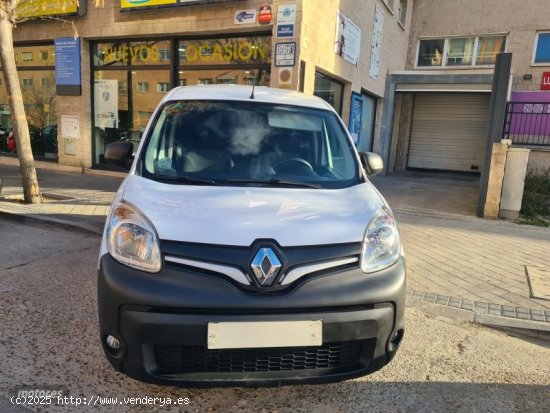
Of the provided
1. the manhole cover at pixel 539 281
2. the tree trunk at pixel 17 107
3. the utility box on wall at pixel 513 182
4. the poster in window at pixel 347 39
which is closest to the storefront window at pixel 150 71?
the poster in window at pixel 347 39

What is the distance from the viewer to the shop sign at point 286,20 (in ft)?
26.9

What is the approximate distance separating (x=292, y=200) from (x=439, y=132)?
54.5 ft

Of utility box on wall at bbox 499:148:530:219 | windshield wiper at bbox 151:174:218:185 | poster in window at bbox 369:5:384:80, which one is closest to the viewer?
windshield wiper at bbox 151:174:218:185

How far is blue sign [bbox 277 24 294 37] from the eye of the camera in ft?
27.1

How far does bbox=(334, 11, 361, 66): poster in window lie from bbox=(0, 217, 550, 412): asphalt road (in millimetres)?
7940

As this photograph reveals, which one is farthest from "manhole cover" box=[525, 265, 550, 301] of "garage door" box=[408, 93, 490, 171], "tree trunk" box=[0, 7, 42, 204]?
"garage door" box=[408, 93, 490, 171]

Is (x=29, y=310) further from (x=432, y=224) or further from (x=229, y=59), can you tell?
(x=229, y=59)

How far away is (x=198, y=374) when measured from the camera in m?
2.10

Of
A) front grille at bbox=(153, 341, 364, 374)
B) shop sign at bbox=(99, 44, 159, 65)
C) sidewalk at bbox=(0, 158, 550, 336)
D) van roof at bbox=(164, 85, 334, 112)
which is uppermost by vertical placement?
shop sign at bbox=(99, 44, 159, 65)

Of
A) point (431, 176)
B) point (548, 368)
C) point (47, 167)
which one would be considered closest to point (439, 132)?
point (431, 176)

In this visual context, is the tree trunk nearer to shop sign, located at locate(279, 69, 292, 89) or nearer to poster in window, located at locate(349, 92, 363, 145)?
shop sign, located at locate(279, 69, 292, 89)

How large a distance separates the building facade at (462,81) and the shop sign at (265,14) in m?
7.85

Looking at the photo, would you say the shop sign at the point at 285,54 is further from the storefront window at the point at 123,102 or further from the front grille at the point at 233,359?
the front grille at the point at 233,359

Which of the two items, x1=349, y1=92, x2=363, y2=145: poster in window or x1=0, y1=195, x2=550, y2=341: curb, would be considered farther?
x1=349, y1=92, x2=363, y2=145: poster in window
